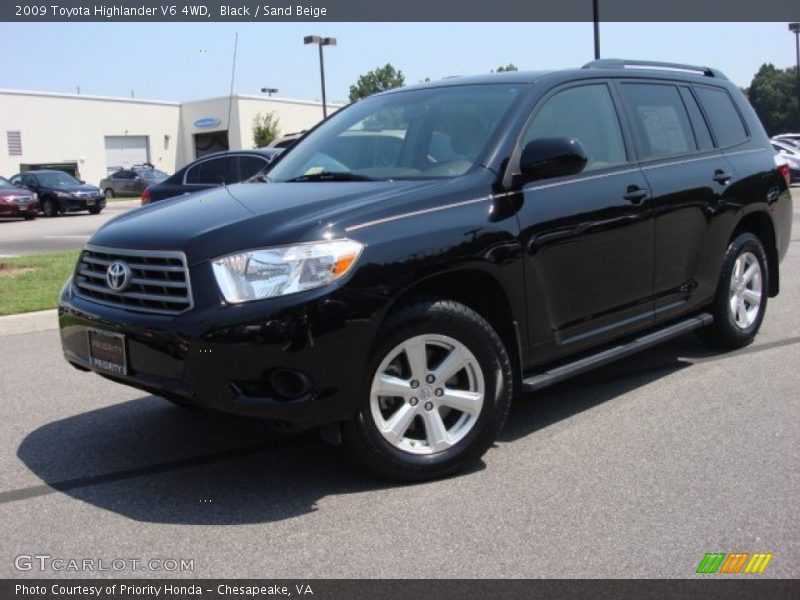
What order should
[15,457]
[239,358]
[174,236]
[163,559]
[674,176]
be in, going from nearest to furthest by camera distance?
[163,559] → [239,358] → [174,236] → [15,457] → [674,176]

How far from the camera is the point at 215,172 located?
1309 cm

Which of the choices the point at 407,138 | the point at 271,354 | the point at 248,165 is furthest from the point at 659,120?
the point at 248,165

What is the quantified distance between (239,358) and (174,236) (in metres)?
0.68

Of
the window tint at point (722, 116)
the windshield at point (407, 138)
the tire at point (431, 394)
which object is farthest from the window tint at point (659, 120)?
the tire at point (431, 394)

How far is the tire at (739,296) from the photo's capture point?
5.93 metres

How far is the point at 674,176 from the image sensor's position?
17.3 feet

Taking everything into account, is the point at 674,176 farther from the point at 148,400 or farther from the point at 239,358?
the point at 148,400

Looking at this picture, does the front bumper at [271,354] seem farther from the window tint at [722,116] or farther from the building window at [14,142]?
the building window at [14,142]

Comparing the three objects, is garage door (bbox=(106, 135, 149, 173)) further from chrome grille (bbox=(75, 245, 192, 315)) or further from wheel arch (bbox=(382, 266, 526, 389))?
wheel arch (bbox=(382, 266, 526, 389))

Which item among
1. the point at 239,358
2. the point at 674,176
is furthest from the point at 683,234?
the point at 239,358

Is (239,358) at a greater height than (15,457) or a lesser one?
greater

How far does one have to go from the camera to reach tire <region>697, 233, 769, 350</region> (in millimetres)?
5926

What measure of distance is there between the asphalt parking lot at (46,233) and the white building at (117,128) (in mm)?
22747

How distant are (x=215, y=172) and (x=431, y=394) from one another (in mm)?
9965
